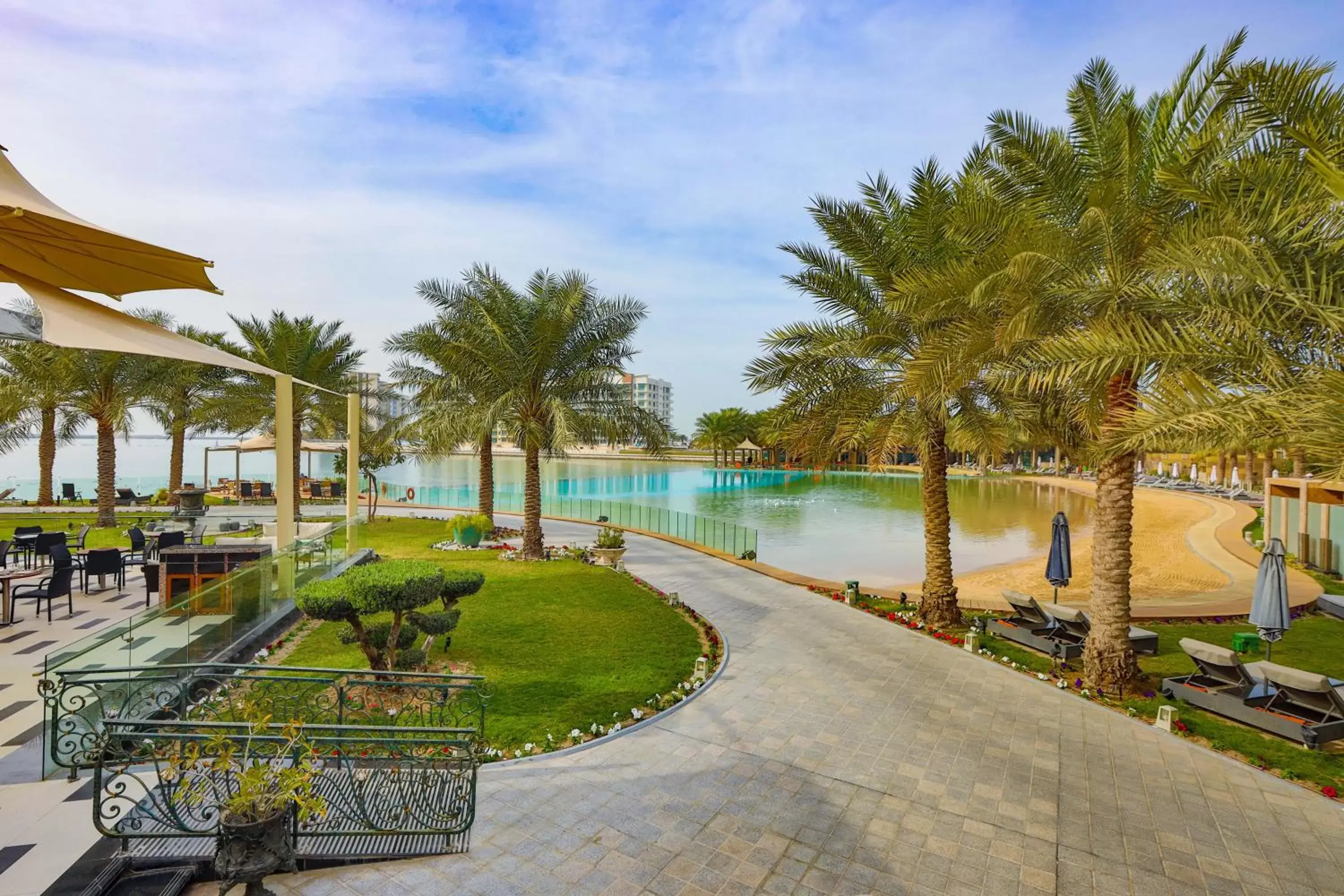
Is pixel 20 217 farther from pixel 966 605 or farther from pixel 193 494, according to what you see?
pixel 193 494

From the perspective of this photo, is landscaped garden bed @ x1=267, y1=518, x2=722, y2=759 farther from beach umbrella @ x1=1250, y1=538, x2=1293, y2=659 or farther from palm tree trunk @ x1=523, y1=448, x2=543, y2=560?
beach umbrella @ x1=1250, y1=538, x2=1293, y2=659

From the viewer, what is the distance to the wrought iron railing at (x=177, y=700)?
4875 mm

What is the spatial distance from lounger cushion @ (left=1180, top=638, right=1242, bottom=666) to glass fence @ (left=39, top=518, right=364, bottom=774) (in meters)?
11.2

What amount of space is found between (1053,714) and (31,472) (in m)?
140

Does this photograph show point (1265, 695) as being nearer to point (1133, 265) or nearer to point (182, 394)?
point (1133, 265)

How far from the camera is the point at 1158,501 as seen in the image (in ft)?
136

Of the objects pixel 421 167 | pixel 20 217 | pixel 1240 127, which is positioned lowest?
pixel 20 217

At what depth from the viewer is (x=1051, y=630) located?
33.8 feet

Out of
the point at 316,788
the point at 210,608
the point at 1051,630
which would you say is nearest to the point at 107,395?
the point at 210,608

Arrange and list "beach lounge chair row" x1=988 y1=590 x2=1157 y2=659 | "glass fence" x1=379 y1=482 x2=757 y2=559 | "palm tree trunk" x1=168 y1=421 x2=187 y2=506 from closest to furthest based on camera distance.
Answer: "beach lounge chair row" x1=988 y1=590 x2=1157 y2=659 → "glass fence" x1=379 y1=482 x2=757 y2=559 → "palm tree trunk" x1=168 y1=421 x2=187 y2=506

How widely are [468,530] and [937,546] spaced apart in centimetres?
1309

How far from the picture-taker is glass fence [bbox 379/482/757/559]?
65.6 feet

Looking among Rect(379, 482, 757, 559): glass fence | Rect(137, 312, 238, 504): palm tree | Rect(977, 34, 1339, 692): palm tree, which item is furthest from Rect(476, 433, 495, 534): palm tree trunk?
Rect(977, 34, 1339, 692): palm tree

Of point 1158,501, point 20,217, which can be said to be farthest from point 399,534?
point 1158,501
